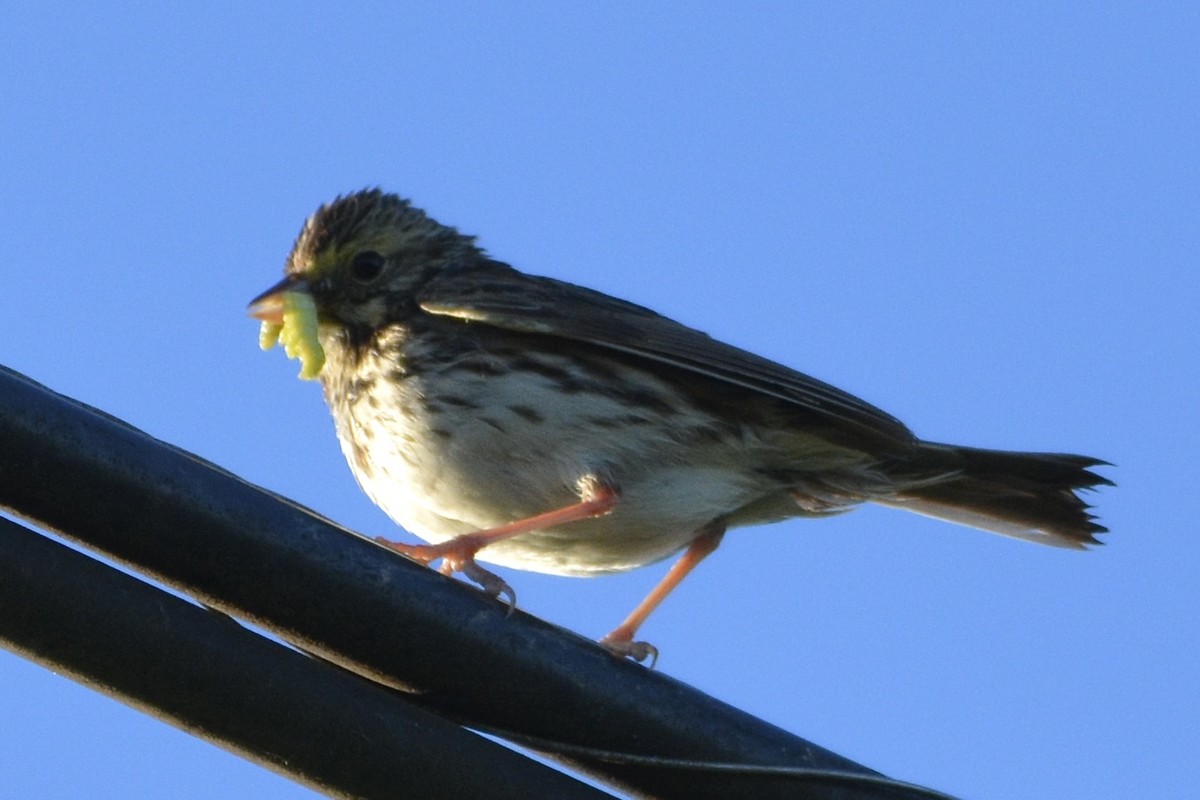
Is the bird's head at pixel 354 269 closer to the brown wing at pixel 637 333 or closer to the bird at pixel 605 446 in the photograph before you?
the bird at pixel 605 446

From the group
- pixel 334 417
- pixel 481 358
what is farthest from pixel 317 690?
pixel 334 417

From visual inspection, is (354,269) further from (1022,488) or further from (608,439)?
(1022,488)

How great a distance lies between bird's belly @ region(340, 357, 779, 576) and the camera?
6746 millimetres

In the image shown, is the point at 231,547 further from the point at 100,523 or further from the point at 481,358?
the point at 481,358

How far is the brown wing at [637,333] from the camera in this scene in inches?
265

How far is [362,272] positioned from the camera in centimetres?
796

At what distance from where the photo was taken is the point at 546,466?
6.78 metres

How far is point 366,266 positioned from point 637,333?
1549 millimetres

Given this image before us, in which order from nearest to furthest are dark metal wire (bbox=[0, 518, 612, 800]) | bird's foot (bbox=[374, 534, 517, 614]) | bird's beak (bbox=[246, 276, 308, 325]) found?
dark metal wire (bbox=[0, 518, 612, 800]) < bird's foot (bbox=[374, 534, 517, 614]) < bird's beak (bbox=[246, 276, 308, 325])

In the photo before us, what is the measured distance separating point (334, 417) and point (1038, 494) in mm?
2778

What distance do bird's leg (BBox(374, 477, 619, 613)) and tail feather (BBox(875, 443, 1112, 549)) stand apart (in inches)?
51.0

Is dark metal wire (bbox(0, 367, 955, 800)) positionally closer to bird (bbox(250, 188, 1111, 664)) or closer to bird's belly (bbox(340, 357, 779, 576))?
bird (bbox(250, 188, 1111, 664))

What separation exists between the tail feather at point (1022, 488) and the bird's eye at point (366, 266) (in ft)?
7.85

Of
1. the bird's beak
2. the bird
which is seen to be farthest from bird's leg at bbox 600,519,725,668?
the bird's beak
